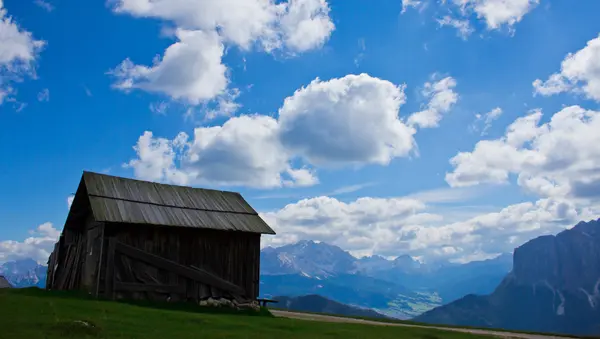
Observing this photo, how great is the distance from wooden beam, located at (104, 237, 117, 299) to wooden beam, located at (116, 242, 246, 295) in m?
0.38

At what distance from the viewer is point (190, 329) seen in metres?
A: 20.3

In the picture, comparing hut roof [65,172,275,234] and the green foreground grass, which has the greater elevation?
hut roof [65,172,275,234]

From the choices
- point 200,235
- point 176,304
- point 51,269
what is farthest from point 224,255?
point 51,269

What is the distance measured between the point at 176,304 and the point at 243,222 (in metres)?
7.48

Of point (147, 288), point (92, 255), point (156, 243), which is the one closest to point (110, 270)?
point (147, 288)

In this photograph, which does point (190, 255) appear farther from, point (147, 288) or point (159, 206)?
point (159, 206)

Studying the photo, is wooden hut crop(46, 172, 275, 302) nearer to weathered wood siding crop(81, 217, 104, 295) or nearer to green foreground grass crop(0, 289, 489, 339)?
weathered wood siding crop(81, 217, 104, 295)

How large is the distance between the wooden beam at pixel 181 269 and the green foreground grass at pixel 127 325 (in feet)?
19.1

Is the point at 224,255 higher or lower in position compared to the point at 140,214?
lower

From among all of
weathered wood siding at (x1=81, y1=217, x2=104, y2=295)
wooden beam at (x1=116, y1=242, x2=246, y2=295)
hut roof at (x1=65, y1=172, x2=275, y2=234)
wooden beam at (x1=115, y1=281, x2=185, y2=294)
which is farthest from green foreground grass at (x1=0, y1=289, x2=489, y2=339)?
hut roof at (x1=65, y1=172, x2=275, y2=234)

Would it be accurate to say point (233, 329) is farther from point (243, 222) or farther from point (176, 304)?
point (243, 222)

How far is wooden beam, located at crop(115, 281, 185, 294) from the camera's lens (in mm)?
30234

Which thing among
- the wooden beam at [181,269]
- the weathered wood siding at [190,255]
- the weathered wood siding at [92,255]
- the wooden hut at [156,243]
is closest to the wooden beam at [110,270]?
the wooden hut at [156,243]

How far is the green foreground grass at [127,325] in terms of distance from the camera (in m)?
17.7
